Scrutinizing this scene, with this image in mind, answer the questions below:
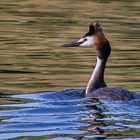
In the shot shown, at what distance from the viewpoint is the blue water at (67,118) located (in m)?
10.9

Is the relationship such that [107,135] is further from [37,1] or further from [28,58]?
[37,1]

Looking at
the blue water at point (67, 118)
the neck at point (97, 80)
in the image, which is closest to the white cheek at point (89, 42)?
the neck at point (97, 80)

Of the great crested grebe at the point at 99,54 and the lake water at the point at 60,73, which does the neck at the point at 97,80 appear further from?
the lake water at the point at 60,73

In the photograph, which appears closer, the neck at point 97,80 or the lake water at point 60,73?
the lake water at point 60,73

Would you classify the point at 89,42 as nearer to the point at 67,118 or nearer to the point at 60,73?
the point at 60,73

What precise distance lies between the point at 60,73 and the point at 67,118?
4825 millimetres

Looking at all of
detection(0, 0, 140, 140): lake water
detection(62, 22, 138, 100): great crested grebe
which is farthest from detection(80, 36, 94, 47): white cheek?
detection(0, 0, 140, 140): lake water

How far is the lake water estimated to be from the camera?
37.1 feet

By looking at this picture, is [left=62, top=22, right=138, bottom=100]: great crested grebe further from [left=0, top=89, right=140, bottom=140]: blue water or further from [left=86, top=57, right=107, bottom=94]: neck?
[left=0, top=89, right=140, bottom=140]: blue water

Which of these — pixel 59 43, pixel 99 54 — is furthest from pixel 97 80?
pixel 59 43

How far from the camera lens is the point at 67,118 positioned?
38.8ft

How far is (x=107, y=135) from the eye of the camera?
10.8 meters

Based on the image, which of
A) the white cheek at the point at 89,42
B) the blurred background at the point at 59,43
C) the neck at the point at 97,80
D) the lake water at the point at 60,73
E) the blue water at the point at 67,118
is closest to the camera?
the blue water at the point at 67,118

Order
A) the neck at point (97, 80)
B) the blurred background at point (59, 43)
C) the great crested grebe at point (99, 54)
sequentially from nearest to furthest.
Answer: the great crested grebe at point (99, 54)
the neck at point (97, 80)
the blurred background at point (59, 43)
